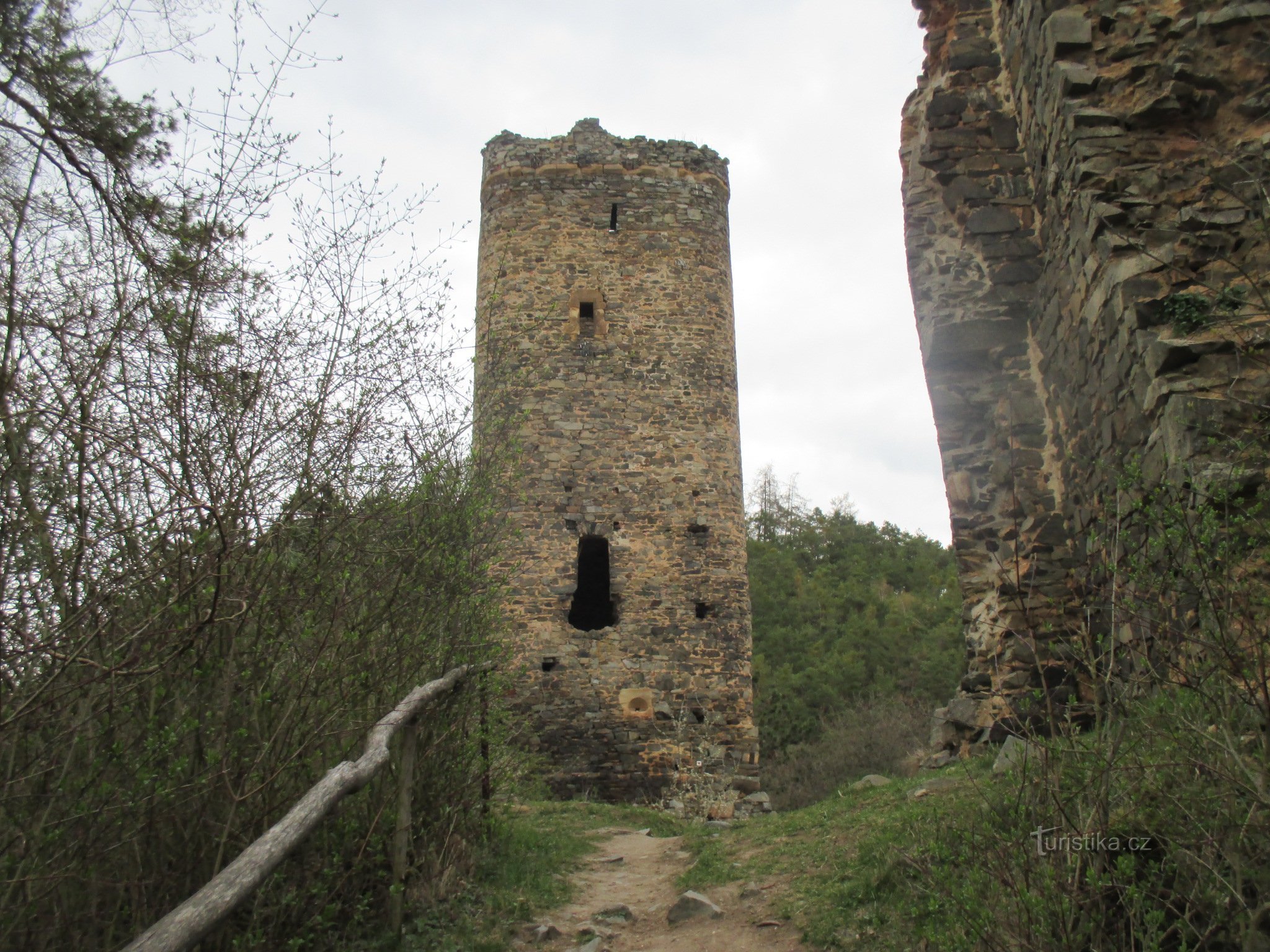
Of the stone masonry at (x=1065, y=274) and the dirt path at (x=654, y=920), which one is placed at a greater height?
the stone masonry at (x=1065, y=274)

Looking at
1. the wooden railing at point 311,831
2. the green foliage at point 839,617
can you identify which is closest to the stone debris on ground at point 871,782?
the wooden railing at point 311,831

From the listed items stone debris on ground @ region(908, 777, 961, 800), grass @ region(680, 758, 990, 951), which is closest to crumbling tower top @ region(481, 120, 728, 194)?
grass @ region(680, 758, 990, 951)

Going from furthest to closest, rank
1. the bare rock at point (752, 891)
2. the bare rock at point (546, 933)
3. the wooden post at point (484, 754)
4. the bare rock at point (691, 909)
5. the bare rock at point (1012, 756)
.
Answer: the wooden post at point (484, 754) → the bare rock at point (752, 891) → the bare rock at point (691, 909) → the bare rock at point (546, 933) → the bare rock at point (1012, 756)

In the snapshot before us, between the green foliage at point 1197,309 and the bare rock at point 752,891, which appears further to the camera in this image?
the bare rock at point 752,891

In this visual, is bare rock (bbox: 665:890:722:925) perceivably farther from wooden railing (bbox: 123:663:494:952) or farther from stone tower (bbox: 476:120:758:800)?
stone tower (bbox: 476:120:758:800)

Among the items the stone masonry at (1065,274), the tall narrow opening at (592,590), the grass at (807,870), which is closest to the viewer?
the grass at (807,870)

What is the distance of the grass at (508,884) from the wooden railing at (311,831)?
0.22 meters

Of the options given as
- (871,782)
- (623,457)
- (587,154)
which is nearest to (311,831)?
(871,782)

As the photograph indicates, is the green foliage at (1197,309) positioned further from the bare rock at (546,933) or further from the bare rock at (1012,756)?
the bare rock at (546,933)

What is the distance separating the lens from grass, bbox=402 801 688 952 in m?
3.57

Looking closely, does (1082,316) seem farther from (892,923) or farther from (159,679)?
(159,679)

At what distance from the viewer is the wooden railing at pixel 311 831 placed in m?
1.75

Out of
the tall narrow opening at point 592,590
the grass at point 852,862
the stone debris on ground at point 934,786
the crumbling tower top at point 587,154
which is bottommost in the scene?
the grass at point 852,862

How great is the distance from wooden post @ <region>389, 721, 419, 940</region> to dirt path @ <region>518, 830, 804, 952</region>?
22.6 inches
